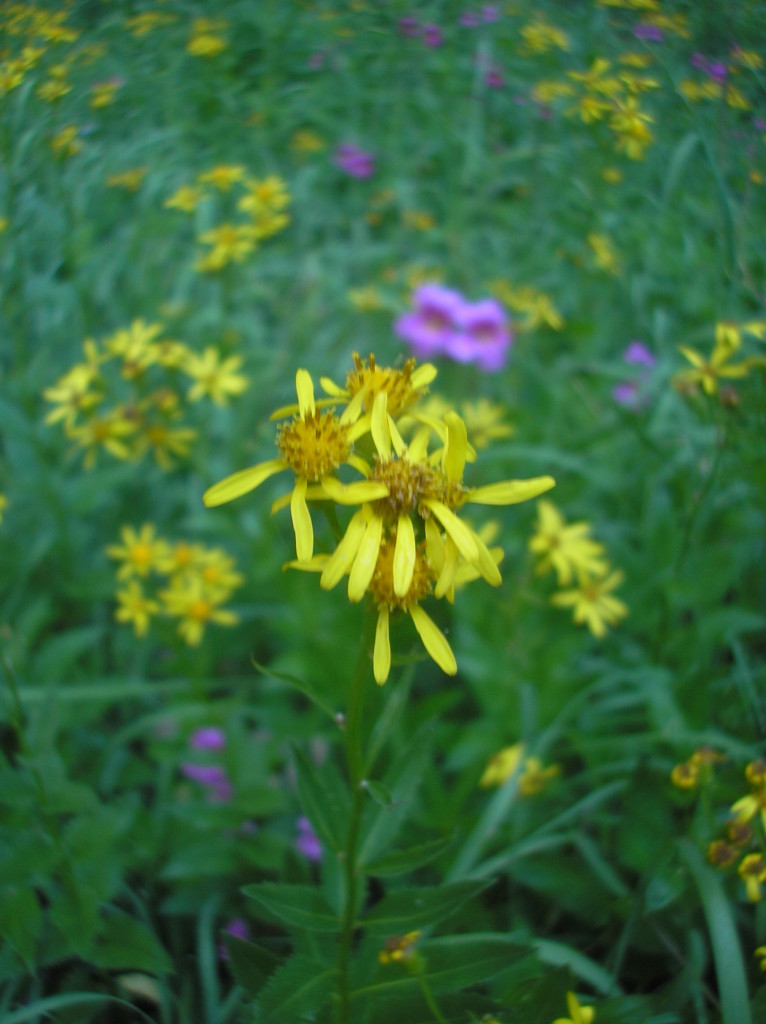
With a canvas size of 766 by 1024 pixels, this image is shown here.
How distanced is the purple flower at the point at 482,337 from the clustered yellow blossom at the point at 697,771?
1.63 m

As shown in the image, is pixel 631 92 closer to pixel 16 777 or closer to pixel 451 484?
pixel 451 484

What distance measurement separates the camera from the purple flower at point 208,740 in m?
1.64

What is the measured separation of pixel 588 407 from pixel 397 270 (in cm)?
133

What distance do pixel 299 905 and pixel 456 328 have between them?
7.05 feet

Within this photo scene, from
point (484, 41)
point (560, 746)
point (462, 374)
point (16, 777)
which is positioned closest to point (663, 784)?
point (560, 746)

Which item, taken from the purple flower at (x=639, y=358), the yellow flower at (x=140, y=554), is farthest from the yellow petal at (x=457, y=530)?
the purple flower at (x=639, y=358)

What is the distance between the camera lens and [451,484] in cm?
88

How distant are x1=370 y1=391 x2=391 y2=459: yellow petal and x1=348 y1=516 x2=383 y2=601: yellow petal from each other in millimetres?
92

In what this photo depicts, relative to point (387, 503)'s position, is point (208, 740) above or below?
below

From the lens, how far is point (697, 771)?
4.09ft

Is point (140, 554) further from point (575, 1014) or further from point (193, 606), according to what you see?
point (575, 1014)

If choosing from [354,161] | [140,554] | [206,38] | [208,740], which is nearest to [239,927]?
[208,740]

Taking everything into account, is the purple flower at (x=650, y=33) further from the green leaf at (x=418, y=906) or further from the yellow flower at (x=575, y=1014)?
the yellow flower at (x=575, y=1014)

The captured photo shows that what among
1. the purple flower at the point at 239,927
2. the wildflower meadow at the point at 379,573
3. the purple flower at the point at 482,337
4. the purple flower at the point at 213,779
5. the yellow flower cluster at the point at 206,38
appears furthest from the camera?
the purple flower at the point at 482,337
